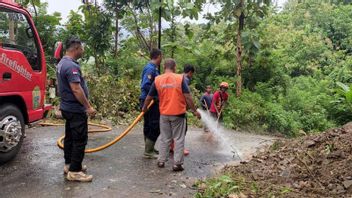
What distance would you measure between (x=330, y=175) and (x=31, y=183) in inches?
160

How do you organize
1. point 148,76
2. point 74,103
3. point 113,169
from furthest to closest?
point 148,76, point 113,169, point 74,103

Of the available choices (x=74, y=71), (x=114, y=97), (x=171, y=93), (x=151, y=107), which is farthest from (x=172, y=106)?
(x=114, y=97)

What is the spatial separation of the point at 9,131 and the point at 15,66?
99cm

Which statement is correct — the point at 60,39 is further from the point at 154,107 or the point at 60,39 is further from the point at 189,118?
the point at 154,107

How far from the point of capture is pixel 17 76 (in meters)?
5.88

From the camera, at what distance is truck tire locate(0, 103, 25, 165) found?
18.7 ft

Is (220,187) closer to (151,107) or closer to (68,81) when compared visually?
(151,107)

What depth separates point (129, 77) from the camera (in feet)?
43.0

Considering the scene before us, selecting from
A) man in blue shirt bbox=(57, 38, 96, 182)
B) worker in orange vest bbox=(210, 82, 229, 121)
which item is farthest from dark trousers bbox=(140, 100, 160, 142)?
worker in orange vest bbox=(210, 82, 229, 121)

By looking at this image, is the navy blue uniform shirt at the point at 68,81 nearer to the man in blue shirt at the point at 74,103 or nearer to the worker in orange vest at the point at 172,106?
the man in blue shirt at the point at 74,103

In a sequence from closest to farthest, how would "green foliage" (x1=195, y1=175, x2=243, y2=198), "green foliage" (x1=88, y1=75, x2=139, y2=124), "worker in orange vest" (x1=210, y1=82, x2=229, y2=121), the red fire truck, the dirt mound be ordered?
1. "green foliage" (x1=195, y1=175, x2=243, y2=198)
2. the dirt mound
3. the red fire truck
4. "worker in orange vest" (x1=210, y1=82, x2=229, y2=121)
5. "green foliage" (x1=88, y1=75, x2=139, y2=124)

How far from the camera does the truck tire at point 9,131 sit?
5.71 m

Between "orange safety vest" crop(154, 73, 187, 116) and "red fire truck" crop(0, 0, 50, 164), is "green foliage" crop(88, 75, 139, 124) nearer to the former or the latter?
"red fire truck" crop(0, 0, 50, 164)

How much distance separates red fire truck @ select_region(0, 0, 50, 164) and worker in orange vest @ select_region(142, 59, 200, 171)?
77.5 inches
